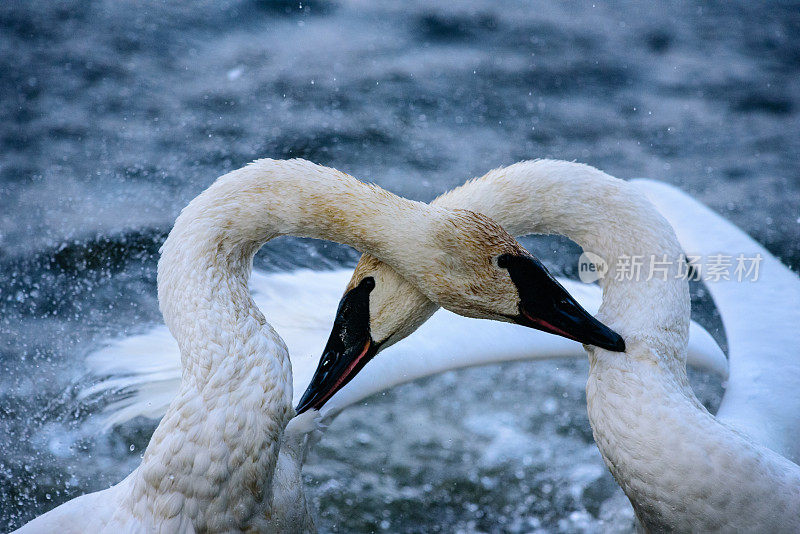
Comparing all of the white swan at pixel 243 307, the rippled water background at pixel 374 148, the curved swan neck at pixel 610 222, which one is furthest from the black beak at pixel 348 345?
the rippled water background at pixel 374 148

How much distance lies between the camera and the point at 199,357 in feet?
7.54

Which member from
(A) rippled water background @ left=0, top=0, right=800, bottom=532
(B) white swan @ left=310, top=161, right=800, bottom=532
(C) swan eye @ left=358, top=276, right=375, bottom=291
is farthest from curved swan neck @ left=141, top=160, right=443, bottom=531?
(A) rippled water background @ left=0, top=0, right=800, bottom=532

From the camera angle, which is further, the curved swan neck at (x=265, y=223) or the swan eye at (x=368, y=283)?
the swan eye at (x=368, y=283)

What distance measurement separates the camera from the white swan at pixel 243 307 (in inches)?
88.4

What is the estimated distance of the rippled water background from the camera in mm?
3803

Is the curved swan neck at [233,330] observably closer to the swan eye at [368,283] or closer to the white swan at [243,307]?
the white swan at [243,307]

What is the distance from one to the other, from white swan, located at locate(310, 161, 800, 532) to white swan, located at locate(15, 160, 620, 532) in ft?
0.66

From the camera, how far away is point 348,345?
2574 millimetres

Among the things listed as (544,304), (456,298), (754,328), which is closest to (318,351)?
(456,298)

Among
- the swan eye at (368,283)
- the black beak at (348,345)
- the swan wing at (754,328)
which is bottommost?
the swan wing at (754,328)

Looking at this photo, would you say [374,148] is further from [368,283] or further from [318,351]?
[368,283]

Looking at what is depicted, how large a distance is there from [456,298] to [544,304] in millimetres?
249

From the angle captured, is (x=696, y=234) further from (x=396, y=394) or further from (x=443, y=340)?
(x=396, y=394)

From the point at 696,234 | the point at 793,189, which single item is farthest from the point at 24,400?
the point at 793,189
